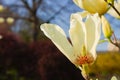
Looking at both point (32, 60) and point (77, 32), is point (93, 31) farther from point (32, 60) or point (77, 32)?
point (32, 60)

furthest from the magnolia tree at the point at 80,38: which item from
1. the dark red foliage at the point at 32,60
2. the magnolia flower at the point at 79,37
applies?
the dark red foliage at the point at 32,60

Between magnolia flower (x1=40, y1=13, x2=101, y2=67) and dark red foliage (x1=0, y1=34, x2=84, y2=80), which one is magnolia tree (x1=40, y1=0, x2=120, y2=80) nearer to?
magnolia flower (x1=40, y1=13, x2=101, y2=67)

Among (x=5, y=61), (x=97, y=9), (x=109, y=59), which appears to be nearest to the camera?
(x=97, y=9)

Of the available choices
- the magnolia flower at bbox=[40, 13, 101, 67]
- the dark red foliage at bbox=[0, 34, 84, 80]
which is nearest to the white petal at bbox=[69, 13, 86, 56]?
the magnolia flower at bbox=[40, 13, 101, 67]

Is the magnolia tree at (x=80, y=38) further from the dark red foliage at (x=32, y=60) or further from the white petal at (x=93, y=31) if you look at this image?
the dark red foliage at (x=32, y=60)

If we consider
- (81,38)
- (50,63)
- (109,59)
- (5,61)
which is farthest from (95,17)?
(109,59)

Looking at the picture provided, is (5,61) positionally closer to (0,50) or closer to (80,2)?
(0,50)
